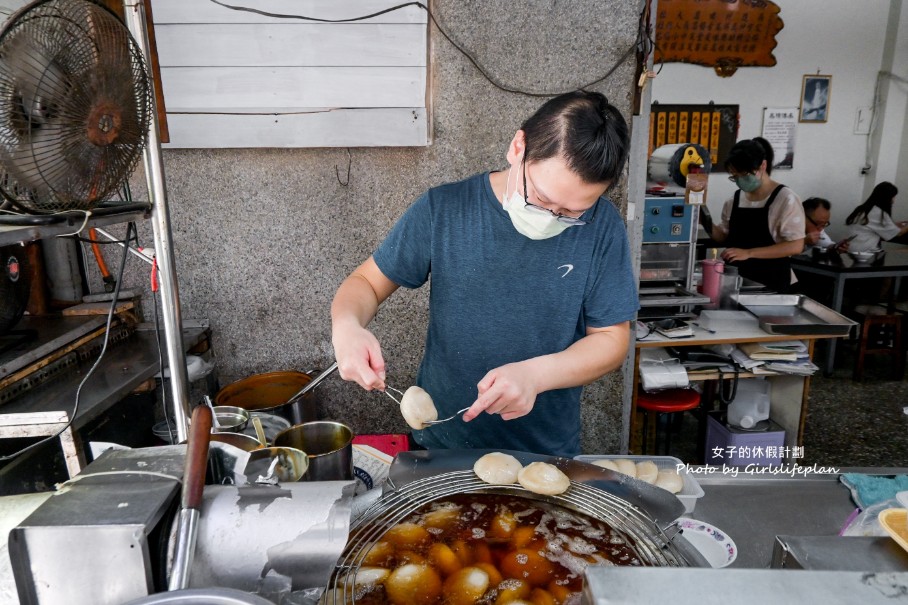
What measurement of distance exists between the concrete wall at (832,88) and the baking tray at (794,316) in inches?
185

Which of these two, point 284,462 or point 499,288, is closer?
point 284,462

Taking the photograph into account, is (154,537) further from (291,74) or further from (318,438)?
(291,74)

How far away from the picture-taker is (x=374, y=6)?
2963 millimetres

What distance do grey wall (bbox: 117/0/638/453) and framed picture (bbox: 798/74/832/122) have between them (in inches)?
272

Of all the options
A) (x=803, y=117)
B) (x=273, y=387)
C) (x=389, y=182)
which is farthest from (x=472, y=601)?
(x=803, y=117)

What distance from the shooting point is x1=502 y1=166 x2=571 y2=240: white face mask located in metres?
1.73

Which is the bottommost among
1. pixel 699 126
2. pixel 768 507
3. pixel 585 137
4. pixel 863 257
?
pixel 768 507

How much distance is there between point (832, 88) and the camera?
8.42 metres

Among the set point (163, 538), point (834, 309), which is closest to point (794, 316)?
point (834, 309)

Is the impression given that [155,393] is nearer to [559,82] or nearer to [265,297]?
[265,297]

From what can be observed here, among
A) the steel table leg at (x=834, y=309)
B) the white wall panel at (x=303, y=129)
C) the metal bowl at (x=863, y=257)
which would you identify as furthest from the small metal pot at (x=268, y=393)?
the metal bowl at (x=863, y=257)

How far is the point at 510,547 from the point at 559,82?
2.69 meters

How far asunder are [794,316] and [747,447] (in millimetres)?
1026

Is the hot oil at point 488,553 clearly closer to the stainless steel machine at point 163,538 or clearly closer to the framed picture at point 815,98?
the stainless steel machine at point 163,538
